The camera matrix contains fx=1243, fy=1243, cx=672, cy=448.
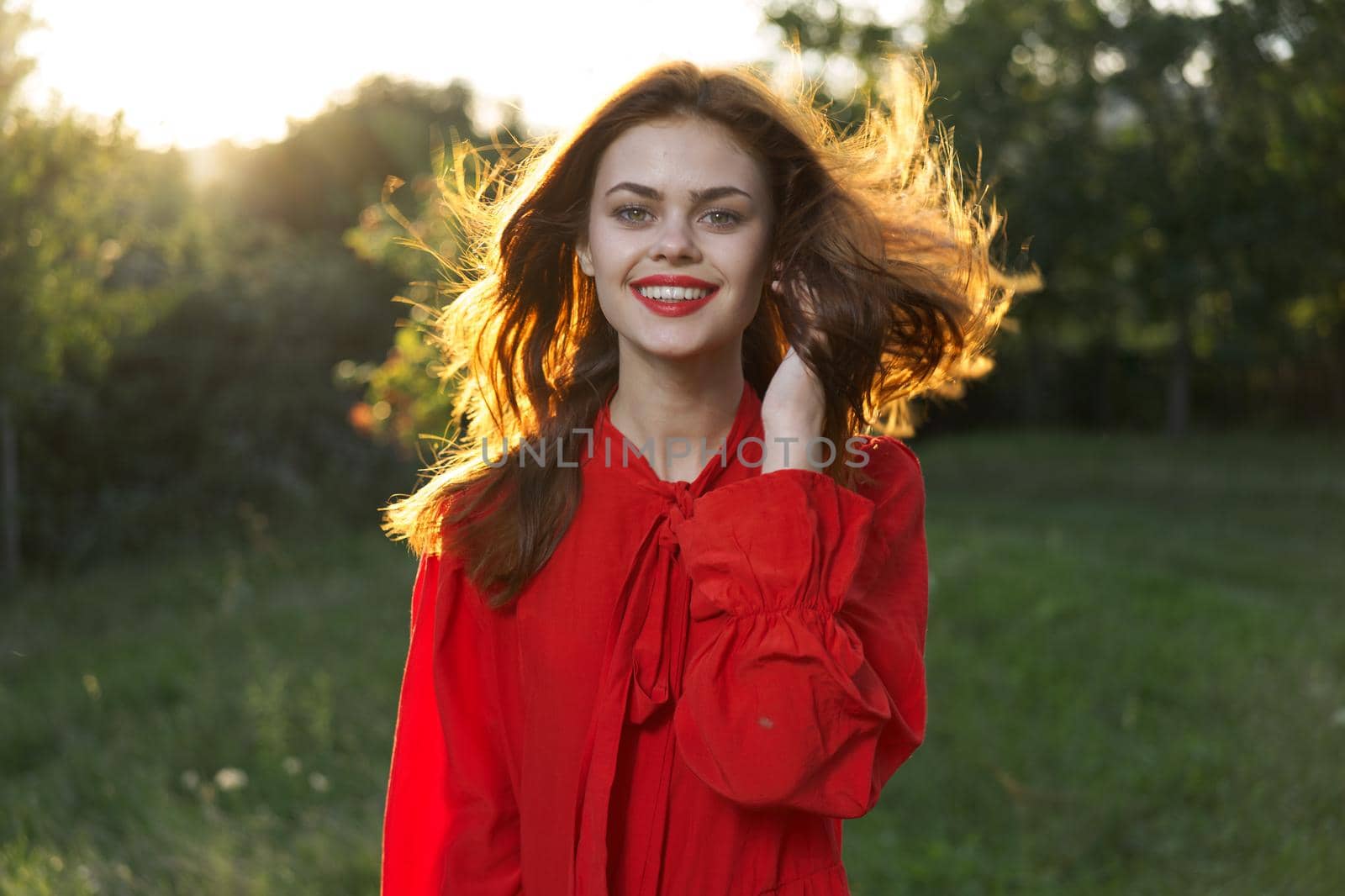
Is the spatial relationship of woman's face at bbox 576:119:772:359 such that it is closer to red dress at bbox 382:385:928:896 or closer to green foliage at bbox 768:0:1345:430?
red dress at bbox 382:385:928:896

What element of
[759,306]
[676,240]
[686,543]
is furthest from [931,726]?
[676,240]

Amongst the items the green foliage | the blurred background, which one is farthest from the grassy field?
the green foliage

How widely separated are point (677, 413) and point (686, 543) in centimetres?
28

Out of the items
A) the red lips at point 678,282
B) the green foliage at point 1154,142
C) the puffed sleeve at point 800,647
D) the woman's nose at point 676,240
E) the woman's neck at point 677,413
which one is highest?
the green foliage at point 1154,142

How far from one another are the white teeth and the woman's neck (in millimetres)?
123

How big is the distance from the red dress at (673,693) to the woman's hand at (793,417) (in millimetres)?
53

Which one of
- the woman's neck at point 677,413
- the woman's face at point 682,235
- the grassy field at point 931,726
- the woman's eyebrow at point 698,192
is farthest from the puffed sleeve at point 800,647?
the grassy field at point 931,726

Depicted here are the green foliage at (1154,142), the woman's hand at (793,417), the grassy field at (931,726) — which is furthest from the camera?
the green foliage at (1154,142)

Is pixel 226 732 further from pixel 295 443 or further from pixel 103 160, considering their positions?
pixel 295 443

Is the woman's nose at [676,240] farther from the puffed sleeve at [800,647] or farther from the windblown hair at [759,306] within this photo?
the puffed sleeve at [800,647]

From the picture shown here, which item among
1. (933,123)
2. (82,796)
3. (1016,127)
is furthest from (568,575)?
(1016,127)

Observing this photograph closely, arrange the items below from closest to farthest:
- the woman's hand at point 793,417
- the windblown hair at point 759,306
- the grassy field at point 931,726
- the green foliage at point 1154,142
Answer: the woman's hand at point 793,417 → the windblown hair at point 759,306 → the grassy field at point 931,726 → the green foliage at point 1154,142

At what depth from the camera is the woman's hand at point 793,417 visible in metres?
1.83

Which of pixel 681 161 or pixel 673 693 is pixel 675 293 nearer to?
pixel 681 161
